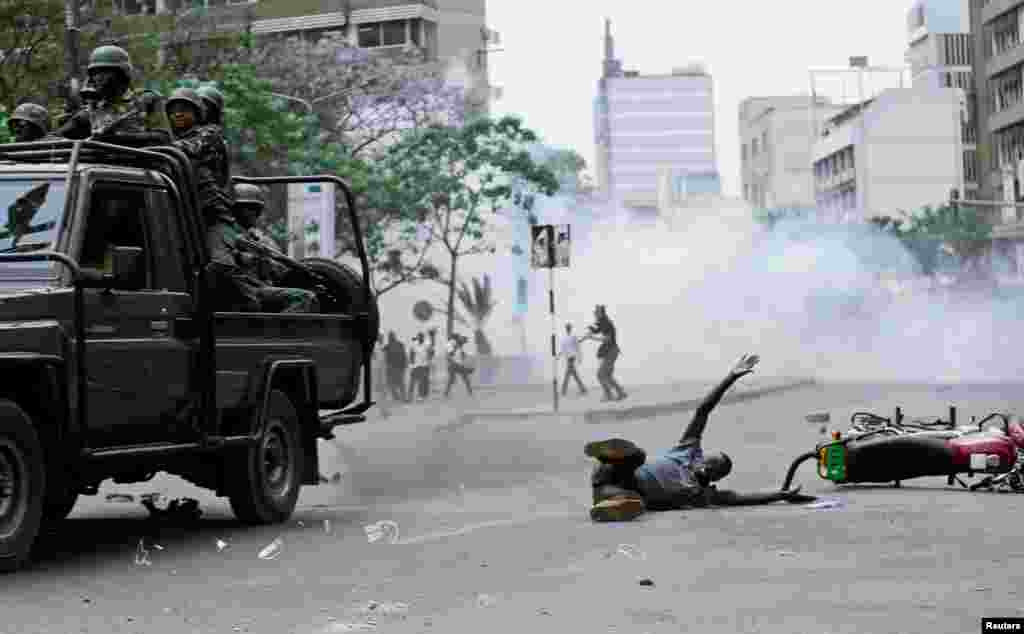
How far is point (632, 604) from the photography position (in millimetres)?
7391

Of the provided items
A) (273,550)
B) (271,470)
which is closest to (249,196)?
(271,470)

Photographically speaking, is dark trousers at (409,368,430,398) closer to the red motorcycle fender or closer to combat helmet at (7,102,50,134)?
combat helmet at (7,102,50,134)

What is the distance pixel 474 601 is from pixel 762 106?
182810mm

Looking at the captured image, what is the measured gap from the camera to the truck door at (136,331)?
9.29m

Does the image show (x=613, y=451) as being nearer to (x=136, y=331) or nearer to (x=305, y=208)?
(x=136, y=331)

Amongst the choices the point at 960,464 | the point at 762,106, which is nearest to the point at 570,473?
the point at 960,464

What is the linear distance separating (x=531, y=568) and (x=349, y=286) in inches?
167

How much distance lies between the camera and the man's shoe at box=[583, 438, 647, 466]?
1061 centimetres

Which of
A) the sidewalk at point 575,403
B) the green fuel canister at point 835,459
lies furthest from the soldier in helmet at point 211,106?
the sidewalk at point 575,403

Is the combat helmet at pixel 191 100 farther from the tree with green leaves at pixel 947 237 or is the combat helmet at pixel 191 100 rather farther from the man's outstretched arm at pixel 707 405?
the tree with green leaves at pixel 947 237

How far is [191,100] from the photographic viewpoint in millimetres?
11203

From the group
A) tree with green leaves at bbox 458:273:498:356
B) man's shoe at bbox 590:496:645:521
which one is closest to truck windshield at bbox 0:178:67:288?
man's shoe at bbox 590:496:645:521

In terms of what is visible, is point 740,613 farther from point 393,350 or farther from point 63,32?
point 393,350

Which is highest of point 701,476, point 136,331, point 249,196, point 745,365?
point 249,196
